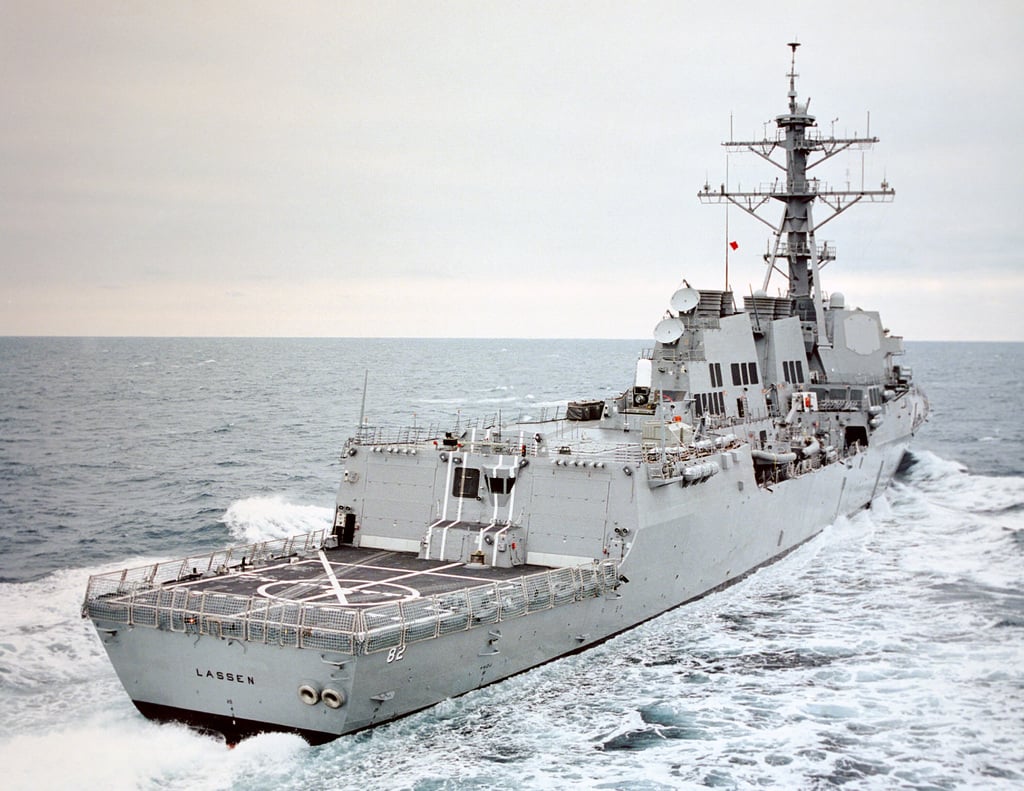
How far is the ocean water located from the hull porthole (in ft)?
2.73

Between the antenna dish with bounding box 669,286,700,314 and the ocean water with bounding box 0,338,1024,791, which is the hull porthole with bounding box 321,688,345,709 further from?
the antenna dish with bounding box 669,286,700,314

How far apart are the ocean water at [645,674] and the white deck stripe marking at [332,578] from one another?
7.68 feet

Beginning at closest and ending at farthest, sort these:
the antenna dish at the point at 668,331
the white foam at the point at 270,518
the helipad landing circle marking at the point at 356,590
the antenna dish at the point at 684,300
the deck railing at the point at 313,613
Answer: the deck railing at the point at 313,613 < the helipad landing circle marking at the point at 356,590 < the antenna dish at the point at 668,331 < the antenna dish at the point at 684,300 < the white foam at the point at 270,518

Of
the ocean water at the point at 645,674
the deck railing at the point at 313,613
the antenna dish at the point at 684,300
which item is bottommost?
the ocean water at the point at 645,674

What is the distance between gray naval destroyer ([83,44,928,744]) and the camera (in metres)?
16.0

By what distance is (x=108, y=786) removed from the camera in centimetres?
1484

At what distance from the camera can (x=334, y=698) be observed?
50.6 feet

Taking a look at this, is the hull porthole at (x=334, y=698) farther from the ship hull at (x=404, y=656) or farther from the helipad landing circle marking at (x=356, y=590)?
the helipad landing circle marking at (x=356, y=590)

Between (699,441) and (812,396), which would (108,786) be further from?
(812,396)

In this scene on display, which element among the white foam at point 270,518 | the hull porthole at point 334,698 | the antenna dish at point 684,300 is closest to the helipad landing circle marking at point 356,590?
the hull porthole at point 334,698

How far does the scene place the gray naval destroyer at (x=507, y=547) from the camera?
16.0 metres

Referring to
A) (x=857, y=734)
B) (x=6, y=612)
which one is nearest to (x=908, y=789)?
(x=857, y=734)

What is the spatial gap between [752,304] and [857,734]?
20108mm

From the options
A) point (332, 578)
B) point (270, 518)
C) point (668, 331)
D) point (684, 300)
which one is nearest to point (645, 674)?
point (332, 578)
